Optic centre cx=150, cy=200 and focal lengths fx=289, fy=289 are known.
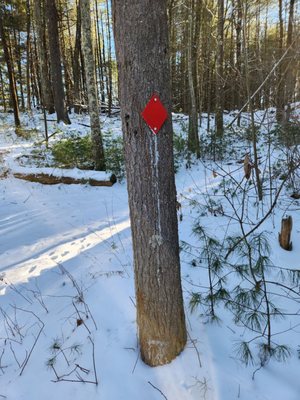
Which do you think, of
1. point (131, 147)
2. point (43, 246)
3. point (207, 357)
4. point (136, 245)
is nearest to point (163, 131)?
point (131, 147)

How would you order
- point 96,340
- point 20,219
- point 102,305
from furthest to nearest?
1. point 20,219
2. point 102,305
3. point 96,340

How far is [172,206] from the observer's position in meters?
1.82

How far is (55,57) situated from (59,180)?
6.62m

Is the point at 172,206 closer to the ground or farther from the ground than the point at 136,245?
farther from the ground

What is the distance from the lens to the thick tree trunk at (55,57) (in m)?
10.8

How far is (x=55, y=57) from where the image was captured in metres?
11.2

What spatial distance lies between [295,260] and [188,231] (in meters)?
1.48

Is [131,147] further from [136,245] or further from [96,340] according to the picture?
[96,340]

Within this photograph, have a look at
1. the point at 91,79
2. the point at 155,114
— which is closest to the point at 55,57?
the point at 91,79

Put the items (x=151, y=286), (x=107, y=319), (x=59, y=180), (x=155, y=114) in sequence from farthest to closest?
(x=59, y=180) → (x=107, y=319) → (x=151, y=286) → (x=155, y=114)

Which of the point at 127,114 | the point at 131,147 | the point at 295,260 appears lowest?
the point at 295,260

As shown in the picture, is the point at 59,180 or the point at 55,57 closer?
the point at 59,180

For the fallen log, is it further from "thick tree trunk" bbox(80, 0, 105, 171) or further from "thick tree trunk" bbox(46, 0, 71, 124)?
"thick tree trunk" bbox(46, 0, 71, 124)

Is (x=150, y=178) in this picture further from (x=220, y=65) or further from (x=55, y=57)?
(x=55, y=57)
